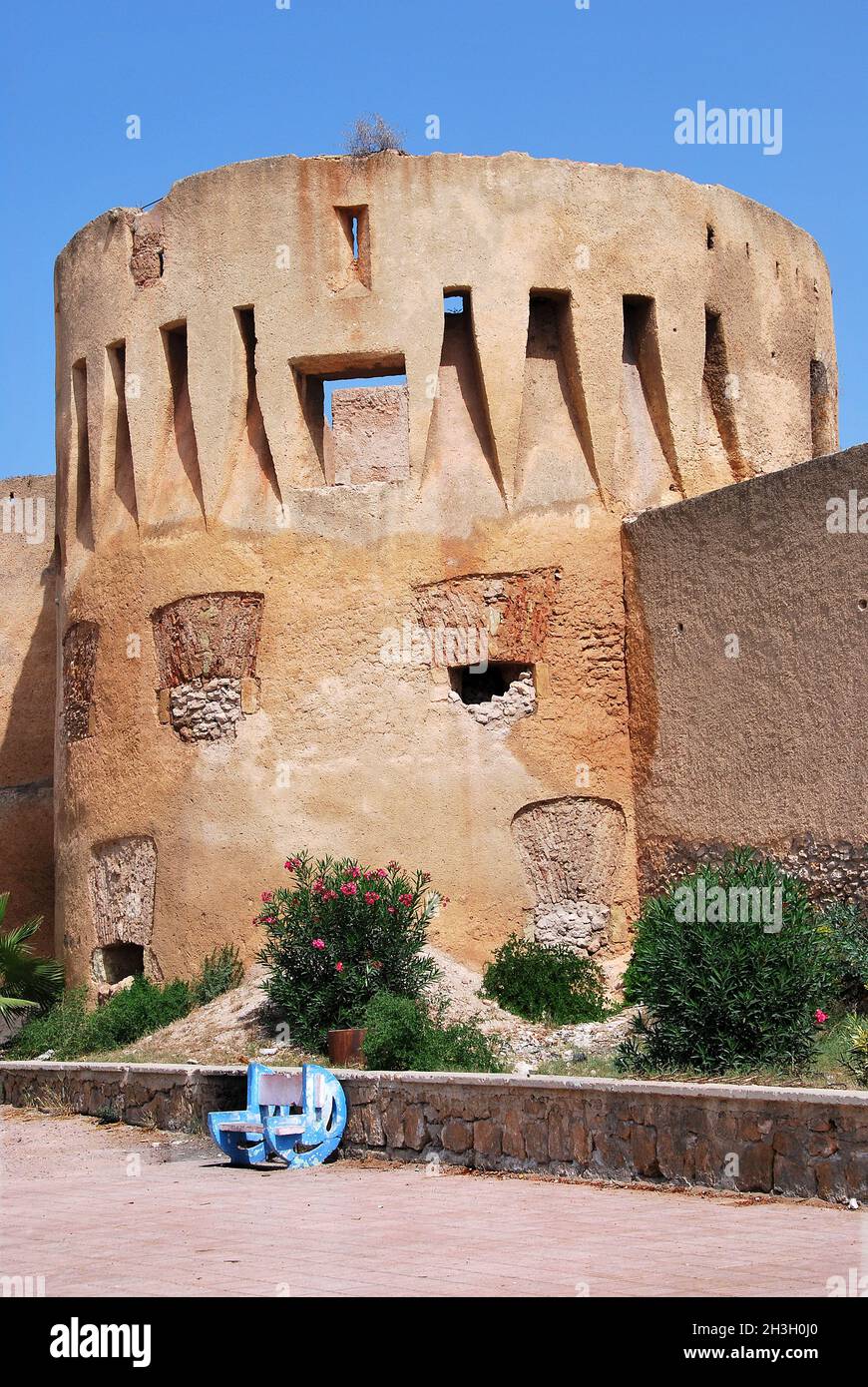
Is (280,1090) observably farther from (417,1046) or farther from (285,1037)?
(285,1037)

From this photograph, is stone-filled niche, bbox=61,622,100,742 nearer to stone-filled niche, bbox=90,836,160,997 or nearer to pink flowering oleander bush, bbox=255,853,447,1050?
stone-filled niche, bbox=90,836,160,997

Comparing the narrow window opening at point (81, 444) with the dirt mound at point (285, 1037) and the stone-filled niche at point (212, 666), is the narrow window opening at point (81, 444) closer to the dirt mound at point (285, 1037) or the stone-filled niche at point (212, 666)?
the stone-filled niche at point (212, 666)

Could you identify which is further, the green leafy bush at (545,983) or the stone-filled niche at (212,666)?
the stone-filled niche at (212,666)

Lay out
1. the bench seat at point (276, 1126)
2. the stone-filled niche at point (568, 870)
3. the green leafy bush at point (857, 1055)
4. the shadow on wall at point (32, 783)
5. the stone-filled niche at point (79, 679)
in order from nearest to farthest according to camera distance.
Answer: the green leafy bush at point (857, 1055) < the bench seat at point (276, 1126) < the stone-filled niche at point (568, 870) < the stone-filled niche at point (79, 679) < the shadow on wall at point (32, 783)

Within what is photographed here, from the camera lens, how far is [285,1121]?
9.59 m

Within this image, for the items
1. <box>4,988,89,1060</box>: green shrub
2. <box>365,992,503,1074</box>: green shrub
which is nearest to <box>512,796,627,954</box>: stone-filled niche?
<box>365,992,503,1074</box>: green shrub

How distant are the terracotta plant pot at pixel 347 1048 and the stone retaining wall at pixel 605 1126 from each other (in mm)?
1275

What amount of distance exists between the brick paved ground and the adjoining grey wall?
5120 mm

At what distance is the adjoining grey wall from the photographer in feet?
42.5

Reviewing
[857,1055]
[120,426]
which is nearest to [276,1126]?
[857,1055]

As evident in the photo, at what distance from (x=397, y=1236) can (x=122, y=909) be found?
390 inches

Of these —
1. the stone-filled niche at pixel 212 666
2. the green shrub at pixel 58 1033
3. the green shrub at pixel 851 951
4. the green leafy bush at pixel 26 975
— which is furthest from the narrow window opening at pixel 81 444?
the green shrub at pixel 851 951

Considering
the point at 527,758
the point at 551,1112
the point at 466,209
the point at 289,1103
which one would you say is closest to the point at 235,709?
A: the point at 527,758

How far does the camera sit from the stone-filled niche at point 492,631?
1546 centimetres
